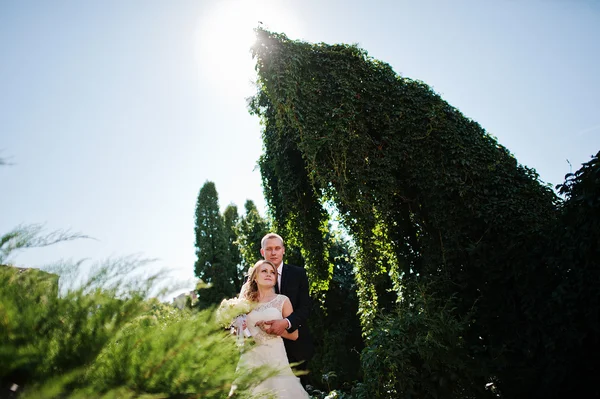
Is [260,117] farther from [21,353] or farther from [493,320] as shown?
[21,353]

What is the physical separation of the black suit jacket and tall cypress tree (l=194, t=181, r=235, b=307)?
17.4 meters

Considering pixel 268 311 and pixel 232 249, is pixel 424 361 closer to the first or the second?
pixel 268 311

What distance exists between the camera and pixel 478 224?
4902 mm

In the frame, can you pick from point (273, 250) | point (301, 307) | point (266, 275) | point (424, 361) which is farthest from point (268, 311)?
Result: point (424, 361)

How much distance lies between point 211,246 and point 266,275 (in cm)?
2102

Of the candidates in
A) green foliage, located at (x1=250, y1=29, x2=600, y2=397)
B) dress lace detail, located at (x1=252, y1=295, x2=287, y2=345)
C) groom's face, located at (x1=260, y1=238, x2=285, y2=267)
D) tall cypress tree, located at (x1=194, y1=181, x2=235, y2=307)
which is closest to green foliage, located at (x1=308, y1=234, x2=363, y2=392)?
green foliage, located at (x1=250, y1=29, x2=600, y2=397)

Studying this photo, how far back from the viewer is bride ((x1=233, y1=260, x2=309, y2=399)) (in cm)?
324

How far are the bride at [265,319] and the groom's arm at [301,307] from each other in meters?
0.07

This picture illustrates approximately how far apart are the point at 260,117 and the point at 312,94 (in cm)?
171

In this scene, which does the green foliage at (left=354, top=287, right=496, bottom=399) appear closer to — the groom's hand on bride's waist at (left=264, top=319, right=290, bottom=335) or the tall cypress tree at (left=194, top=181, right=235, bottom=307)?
the groom's hand on bride's waist at (left=264, top=319, right=290, bottom=335)

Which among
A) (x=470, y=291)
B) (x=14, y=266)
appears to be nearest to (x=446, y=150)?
(x=470, y=291)

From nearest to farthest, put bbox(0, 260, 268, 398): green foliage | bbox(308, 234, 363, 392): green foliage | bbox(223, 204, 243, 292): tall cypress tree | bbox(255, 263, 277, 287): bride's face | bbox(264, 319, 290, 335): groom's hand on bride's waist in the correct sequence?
bbox(0, 260, 268, 398): green foliage
bbox(264, 319, 290, 335): groom's hand on bride's waist
bbox(255, 263, 277, 287): bride's face
bbox(308, 234, 363, 392): green foliage
bbox(223, 204, 243, 292): tall cypress tree

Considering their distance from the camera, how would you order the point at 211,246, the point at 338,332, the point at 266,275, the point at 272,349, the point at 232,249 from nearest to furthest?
1. the point at 272,349
2. the point at 266,275
3. the point at 338,332
4. the point at 211,246
5. the point at 232,249

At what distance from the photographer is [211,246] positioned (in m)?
24.2
